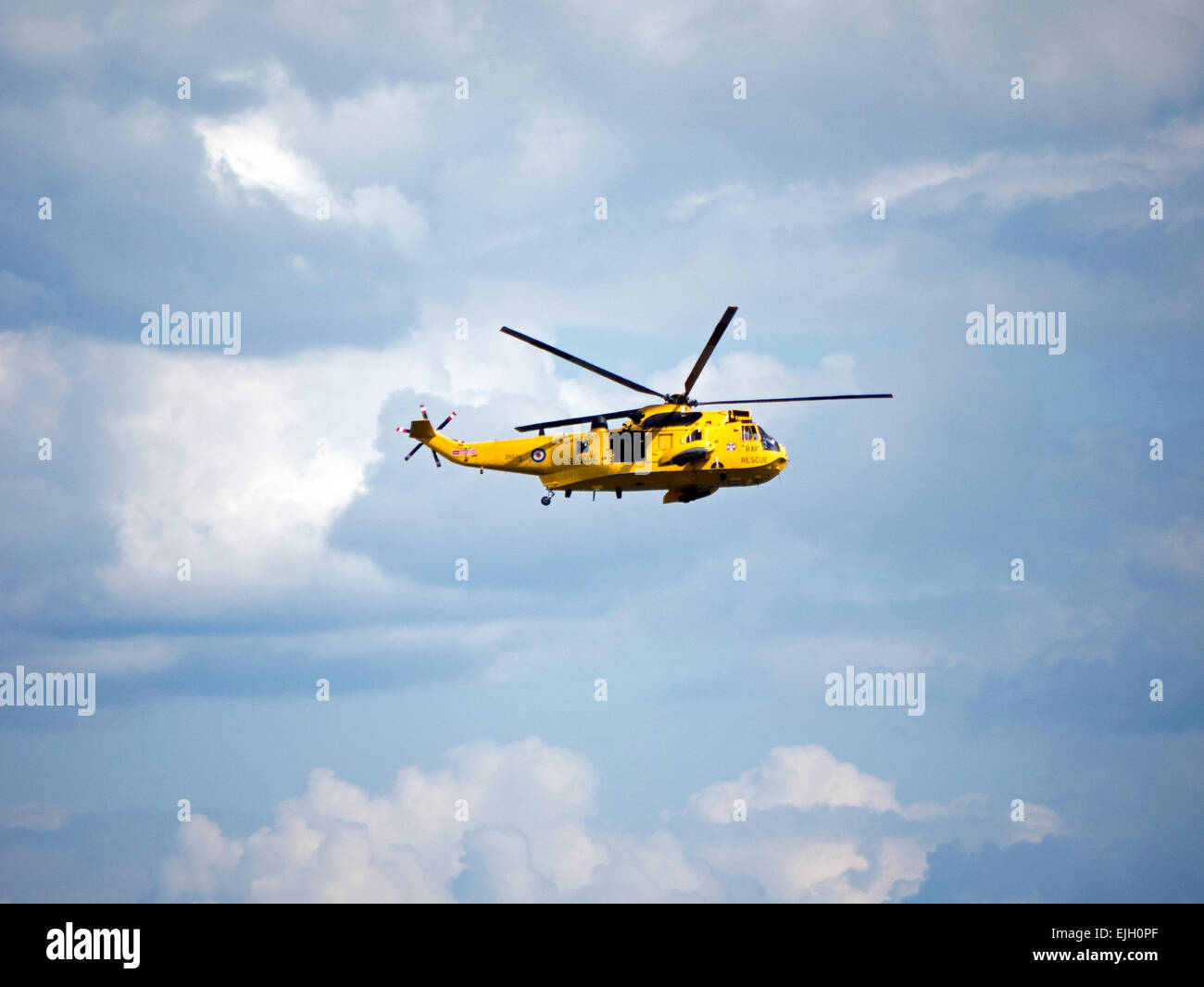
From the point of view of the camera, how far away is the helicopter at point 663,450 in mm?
85750

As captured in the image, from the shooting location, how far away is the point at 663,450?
86.0 meters

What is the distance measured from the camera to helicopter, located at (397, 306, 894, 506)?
8575 centimetres
